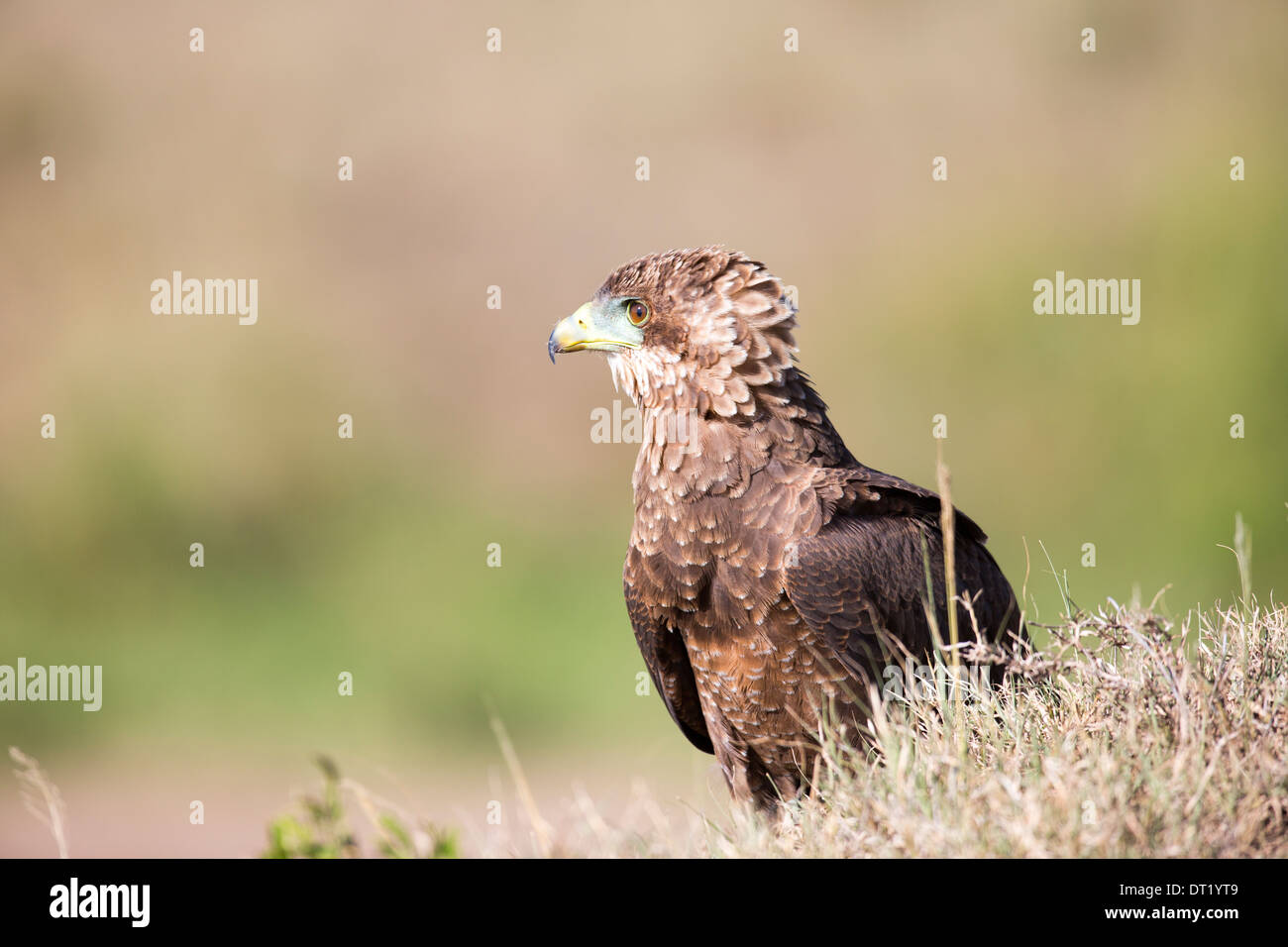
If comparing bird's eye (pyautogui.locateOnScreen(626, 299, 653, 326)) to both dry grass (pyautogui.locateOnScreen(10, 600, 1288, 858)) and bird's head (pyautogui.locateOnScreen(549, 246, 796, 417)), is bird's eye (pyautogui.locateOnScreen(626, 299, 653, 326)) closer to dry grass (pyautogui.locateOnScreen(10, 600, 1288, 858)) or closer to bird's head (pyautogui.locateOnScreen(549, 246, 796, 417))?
bird's head (pyautogui.locateOnScreen(549, 246, 796, 417))

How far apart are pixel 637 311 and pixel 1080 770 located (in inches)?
99.3

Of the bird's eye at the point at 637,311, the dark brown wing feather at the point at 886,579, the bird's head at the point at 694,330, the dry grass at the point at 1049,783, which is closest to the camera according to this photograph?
the dry grass at the point at 1049,783

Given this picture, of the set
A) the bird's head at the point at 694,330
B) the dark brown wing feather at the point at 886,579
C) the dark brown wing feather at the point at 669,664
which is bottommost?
the dark brown wing feather at the point at 669,664

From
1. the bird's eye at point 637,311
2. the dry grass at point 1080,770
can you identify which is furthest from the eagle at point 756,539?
the dry grass at point 1080,770

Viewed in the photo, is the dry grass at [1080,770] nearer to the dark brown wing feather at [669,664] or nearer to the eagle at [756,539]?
the eagle at [756,539]

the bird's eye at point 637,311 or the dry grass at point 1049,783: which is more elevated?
the bird's eye at point 637,311

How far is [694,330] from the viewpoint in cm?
442

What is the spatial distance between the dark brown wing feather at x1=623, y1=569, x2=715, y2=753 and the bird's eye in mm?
979

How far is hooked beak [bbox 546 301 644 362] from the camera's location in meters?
4.60

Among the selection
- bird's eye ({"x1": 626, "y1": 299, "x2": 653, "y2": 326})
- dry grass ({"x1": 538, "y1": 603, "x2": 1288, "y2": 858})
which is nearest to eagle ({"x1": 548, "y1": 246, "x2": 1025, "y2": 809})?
bird's eye ({"x1": 626, "y1": 299, "x2": 653, "y2": 326})

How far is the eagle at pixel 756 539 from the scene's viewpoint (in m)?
4.07

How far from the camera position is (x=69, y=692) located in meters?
18.8

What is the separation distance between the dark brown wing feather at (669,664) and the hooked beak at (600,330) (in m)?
0.90
